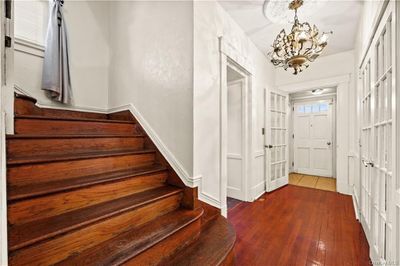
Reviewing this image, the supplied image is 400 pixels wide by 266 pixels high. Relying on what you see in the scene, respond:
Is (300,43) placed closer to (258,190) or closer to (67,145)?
(258,190)

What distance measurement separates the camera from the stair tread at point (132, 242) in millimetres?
960

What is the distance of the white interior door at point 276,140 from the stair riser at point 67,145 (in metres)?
2.44

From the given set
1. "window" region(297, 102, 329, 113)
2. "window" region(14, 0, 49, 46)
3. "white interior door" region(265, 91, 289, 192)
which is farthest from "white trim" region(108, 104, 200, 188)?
"window" region(297, 102, 329, 113)

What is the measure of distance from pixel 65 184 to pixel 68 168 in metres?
0.19

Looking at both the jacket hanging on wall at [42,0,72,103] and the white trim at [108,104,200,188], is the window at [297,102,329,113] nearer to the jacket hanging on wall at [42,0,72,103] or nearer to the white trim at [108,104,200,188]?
the white trim at [108,104,200,188]

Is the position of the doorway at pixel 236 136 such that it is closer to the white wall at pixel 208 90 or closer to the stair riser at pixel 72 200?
the white wall at pixel 208 90

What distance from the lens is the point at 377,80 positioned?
1558 millimetres

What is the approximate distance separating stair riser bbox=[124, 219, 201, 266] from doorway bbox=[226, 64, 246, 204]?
163 centimetres

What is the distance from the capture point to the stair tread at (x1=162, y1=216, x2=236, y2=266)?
114 centimetres

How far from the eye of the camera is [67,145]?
5.05 feet

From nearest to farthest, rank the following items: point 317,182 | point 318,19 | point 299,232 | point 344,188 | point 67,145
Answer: point 67,145 < point 299,232 < point 318,19 < point 344,188 < point 317,182

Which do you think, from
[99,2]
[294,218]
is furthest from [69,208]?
[99,2]

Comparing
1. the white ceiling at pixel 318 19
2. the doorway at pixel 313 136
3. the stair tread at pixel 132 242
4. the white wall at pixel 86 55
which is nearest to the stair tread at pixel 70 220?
the stair tread at pixel 132 242

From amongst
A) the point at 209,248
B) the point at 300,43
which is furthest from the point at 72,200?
the point at 300,43
